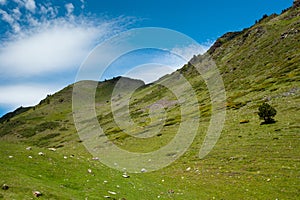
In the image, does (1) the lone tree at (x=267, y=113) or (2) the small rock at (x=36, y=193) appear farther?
(1) the lone tree at (x=267, y=113)

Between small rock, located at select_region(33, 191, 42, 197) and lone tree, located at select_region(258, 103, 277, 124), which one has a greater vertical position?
lone tree, located at select_region(258, 103, 277, 124)

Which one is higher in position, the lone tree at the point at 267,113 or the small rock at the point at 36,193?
the lone tree at the point at 267,113

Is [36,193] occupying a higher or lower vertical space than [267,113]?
lower

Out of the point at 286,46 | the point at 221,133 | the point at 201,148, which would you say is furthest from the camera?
the point at 286,46

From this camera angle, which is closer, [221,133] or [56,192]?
[56,192]

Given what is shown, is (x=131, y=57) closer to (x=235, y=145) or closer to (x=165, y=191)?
(x=165, y=191)

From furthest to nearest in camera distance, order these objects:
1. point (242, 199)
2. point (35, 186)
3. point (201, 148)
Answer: point (201, 148), point (242, 199), point (35, 186)

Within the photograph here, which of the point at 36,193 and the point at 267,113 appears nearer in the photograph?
the point at 36,193

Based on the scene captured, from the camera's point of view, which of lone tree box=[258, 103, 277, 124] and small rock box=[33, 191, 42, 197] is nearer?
small rock box=[33, 191, 42, 197]

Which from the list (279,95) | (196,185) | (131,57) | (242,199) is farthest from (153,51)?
(279,95)

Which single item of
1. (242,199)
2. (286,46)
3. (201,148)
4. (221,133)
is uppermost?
(286,46)

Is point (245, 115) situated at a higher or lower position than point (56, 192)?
higher

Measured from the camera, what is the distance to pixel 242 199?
23.2m

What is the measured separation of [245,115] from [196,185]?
42322 millimetres
